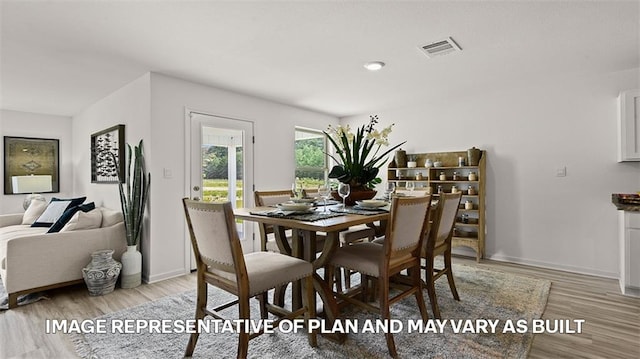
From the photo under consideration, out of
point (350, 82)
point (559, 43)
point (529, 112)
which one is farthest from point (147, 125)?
point (529, 112)

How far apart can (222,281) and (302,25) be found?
6.03 feet

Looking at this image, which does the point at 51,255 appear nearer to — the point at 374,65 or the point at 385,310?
the point at 385,310

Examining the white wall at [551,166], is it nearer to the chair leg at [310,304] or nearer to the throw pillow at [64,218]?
the chair leg at [310,304]

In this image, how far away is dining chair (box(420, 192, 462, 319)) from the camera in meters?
2.30

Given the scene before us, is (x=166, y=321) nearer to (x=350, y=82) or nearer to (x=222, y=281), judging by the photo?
(x=222, y=281)

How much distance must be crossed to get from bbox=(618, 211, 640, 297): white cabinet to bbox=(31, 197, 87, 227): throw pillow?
5937 millimetres

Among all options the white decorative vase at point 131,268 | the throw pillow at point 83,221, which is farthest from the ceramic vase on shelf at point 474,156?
the throw pillow at point 83,221

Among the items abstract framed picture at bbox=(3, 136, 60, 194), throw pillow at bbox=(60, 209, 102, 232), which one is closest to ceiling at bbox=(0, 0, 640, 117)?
abstract framed picture at bbox=(3, 136, 60, 194)

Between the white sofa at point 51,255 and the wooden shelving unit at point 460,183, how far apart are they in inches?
130

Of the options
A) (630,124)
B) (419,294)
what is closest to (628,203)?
(630,124)

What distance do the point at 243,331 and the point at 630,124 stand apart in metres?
4.02

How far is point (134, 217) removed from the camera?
10.5 ft

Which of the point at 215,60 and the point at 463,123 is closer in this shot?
the point at 215,60

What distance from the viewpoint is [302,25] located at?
7.54ft
